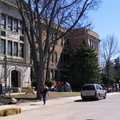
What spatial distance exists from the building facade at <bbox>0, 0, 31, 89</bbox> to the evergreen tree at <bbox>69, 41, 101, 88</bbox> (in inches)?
441

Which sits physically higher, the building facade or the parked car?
the building facade

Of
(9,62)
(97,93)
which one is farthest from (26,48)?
(97,93)

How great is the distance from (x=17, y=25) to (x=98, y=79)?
1868 cm

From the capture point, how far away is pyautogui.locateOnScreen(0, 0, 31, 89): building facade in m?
35.4

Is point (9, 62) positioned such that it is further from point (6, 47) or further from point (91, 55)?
point (91, 55)

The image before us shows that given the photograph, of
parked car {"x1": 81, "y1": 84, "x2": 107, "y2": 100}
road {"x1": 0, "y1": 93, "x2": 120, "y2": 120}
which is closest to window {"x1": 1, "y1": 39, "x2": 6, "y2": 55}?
parked car {"x1": 81, "y1": 84, "x2": 107, "y2": 100}

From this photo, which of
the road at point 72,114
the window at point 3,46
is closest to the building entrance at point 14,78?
the window at point 3,46

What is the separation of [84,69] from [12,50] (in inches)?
633

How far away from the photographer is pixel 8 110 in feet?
49.9

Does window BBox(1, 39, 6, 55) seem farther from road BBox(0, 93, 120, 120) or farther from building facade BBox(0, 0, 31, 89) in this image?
road BBox(0, 93, 120, 120)

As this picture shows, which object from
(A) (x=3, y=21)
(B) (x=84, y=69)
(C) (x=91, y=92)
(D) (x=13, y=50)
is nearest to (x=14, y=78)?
(D) (x=13, y=50)

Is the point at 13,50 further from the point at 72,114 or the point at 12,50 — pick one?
the point at 72,114

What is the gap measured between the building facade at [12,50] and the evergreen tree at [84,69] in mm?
11204

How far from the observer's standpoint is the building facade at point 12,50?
35.4 meters
